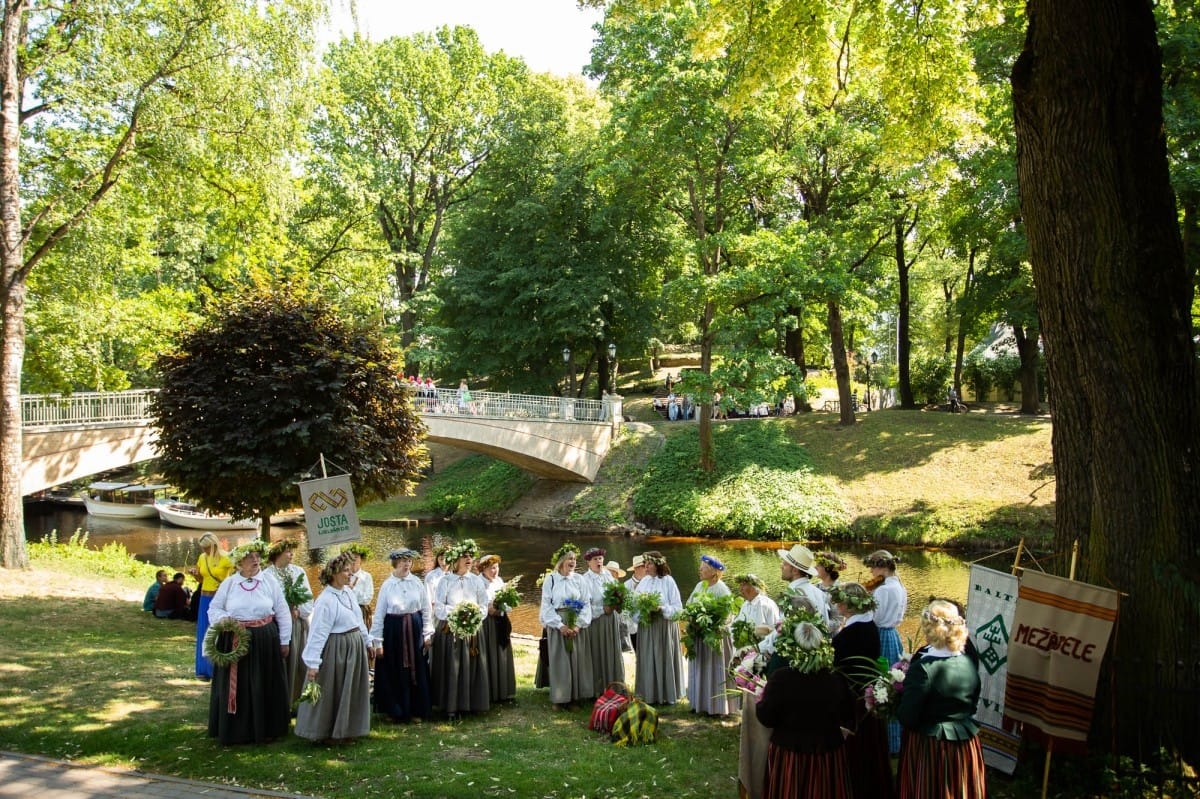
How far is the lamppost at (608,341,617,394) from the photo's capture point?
33.4 meters

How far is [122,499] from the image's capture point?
3825 centimetres

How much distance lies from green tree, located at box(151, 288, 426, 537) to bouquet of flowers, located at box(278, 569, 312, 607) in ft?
15.5

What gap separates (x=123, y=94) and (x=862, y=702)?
1566 cm

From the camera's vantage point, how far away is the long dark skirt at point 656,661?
9.62m

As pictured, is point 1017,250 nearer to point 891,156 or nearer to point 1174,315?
point 891,156

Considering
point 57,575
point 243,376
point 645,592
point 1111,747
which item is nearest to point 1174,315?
point 1111,747

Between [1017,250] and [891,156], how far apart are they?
48.6 feet

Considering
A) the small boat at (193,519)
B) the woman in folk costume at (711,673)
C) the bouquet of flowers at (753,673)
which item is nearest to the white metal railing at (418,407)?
the small boat at (193,519)

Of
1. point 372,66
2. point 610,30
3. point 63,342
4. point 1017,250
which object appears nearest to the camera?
point 63,342

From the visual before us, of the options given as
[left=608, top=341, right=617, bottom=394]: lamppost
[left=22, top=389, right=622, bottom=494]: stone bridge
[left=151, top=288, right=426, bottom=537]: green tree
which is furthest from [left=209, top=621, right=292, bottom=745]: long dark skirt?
[left=608, top=341, right=617, bottom=394]: lamppost

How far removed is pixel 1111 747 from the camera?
21.0ft

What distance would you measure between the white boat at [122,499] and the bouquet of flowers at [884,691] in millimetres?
35937

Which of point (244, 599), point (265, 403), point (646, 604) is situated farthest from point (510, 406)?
point (244, 599)

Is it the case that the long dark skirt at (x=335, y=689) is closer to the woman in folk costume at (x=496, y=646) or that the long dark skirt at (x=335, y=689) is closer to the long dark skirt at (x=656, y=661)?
the woman in folk costume at (x=496, y=646)
